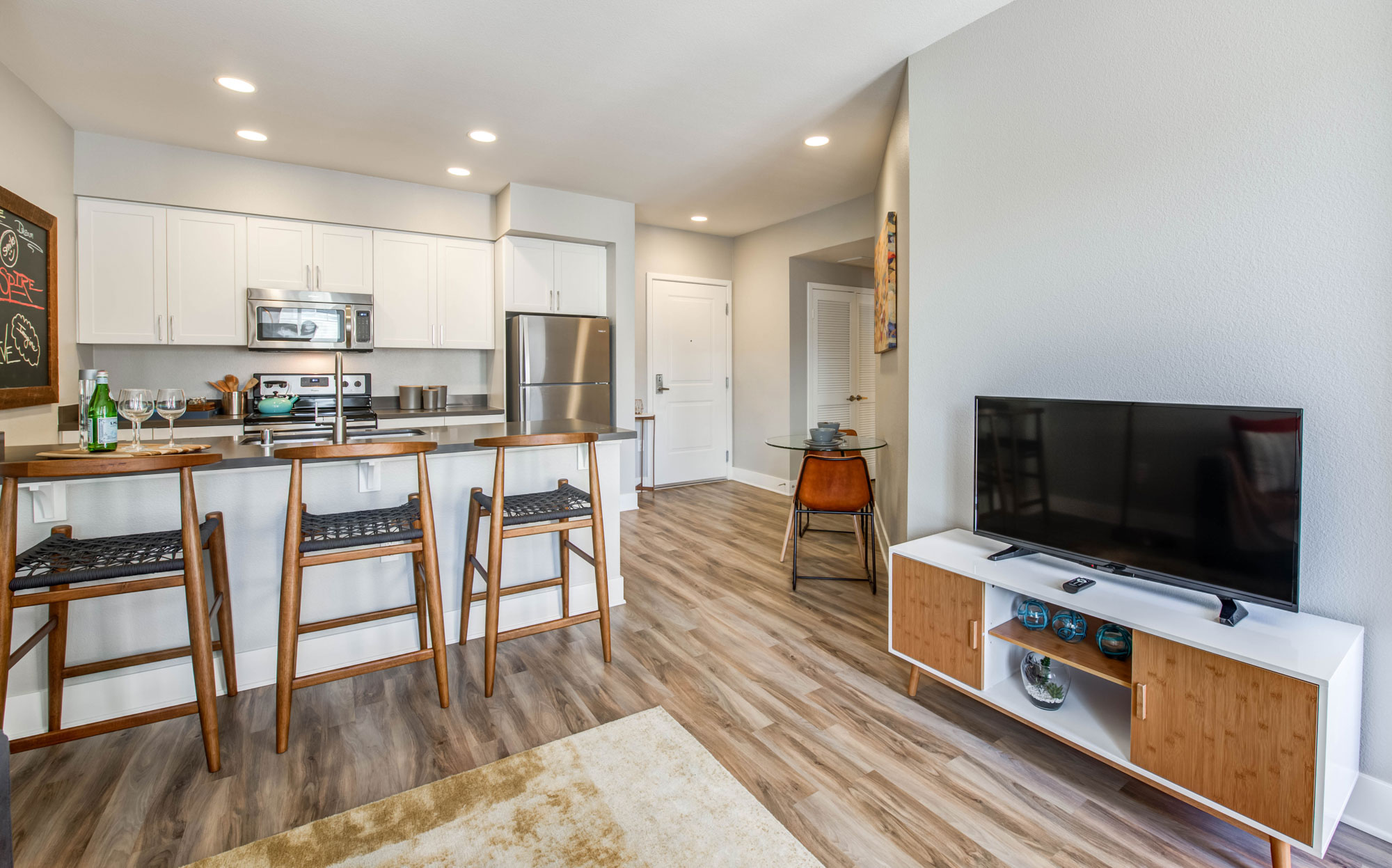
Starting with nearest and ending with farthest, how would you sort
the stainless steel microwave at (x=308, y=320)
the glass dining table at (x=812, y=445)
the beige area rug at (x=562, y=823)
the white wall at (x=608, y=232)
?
the beige area rug at (x=562, y=823) < the glass dining table at (x=812, y=445) < the stainless steel microwave at (x=308, y=320) < the white wall at (x=608, y=232)

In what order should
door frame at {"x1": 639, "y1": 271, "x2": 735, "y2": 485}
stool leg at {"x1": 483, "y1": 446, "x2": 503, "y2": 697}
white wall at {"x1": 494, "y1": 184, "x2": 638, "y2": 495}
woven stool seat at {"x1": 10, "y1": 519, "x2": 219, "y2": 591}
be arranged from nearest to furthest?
woven stool seat at {"x1": 10, "y1": 519, "x2": 219, "y2": 591} → stool leg at {"x1": 483, "y1": 446, "x2": 503, "y2": 697} → white wall at {"x1": 494, "y1": 184, "x2": 638, "y2": 495} → door frame at {"x1": 639, "y1": 271, "x2": 735, "y2": 485}

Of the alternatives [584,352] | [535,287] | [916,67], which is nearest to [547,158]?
[535,287]

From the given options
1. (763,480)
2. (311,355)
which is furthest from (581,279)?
(763,480)

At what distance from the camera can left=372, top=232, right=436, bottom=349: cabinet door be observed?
176 inches

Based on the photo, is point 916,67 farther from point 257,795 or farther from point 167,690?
point 167,690

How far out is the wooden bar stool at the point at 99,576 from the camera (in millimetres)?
1575

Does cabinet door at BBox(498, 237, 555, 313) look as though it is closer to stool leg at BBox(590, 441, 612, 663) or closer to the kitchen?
the kitchen

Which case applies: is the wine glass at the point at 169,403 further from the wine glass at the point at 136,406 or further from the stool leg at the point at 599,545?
the stool leg at the point at 599,545

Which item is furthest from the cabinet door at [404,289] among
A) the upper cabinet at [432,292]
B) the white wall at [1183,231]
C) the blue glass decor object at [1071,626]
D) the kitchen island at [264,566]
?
the blue glass decor object at [1071,626]

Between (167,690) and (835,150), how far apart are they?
414cm

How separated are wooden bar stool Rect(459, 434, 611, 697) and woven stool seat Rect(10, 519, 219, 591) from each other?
2.78 ft

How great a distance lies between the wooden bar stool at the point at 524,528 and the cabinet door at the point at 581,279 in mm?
2688

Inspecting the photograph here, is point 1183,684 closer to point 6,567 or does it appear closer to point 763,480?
point 6,567

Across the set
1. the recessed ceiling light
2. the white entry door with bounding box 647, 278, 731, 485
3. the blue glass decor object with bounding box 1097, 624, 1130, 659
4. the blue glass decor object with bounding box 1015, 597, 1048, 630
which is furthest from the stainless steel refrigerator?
the blue glass decor object with bounding box 1097, 624, 1130, 659
